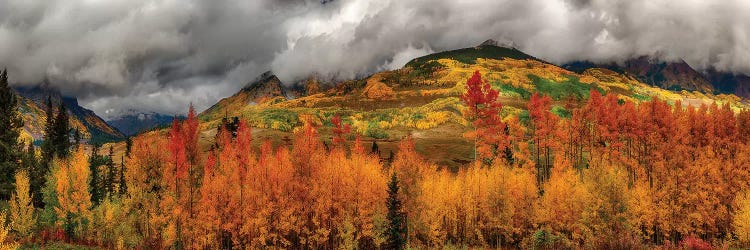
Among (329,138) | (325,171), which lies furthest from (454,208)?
(329,138)

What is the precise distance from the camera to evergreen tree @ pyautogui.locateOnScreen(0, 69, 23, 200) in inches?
2350

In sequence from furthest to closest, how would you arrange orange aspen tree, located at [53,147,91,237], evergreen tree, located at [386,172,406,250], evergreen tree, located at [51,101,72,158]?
1. evergreen tree, located at [51,101,72,158]
2. orange aspen tree, located at [53,147,91,237]
3. evergreen tree, located at [386,172,406,250]

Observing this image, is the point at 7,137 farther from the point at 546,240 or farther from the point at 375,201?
the point at 546,240

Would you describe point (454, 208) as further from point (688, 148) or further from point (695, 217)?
point (688, 148)

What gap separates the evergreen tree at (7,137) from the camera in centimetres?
5969

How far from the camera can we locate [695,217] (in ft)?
198

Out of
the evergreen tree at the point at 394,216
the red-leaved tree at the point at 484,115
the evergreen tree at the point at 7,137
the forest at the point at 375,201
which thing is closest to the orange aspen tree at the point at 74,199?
the forest at the point at 375,201

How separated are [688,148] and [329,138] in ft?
487

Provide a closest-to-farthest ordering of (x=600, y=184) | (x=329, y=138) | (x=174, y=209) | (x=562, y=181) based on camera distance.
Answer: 1. (x=174, y=209)
2. (x=600, y=184)
3. (x=562, y=181)
4. (x=329, y=138)

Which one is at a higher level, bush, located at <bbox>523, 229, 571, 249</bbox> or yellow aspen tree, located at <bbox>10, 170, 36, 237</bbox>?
yellow aspen tree, located at <bbox>10, 170, 36, 237</bbox>

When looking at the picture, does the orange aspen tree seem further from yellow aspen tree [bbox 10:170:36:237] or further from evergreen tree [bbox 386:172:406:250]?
evergreen tree [bbox 386:172:406:250]

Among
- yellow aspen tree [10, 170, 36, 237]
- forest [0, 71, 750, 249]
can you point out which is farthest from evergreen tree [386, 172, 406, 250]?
yellow aspen tree [10, 170, 36, 237]

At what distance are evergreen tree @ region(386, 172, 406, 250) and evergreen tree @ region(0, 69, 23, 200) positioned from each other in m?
51.1

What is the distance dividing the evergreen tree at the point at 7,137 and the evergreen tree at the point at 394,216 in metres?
51.1
